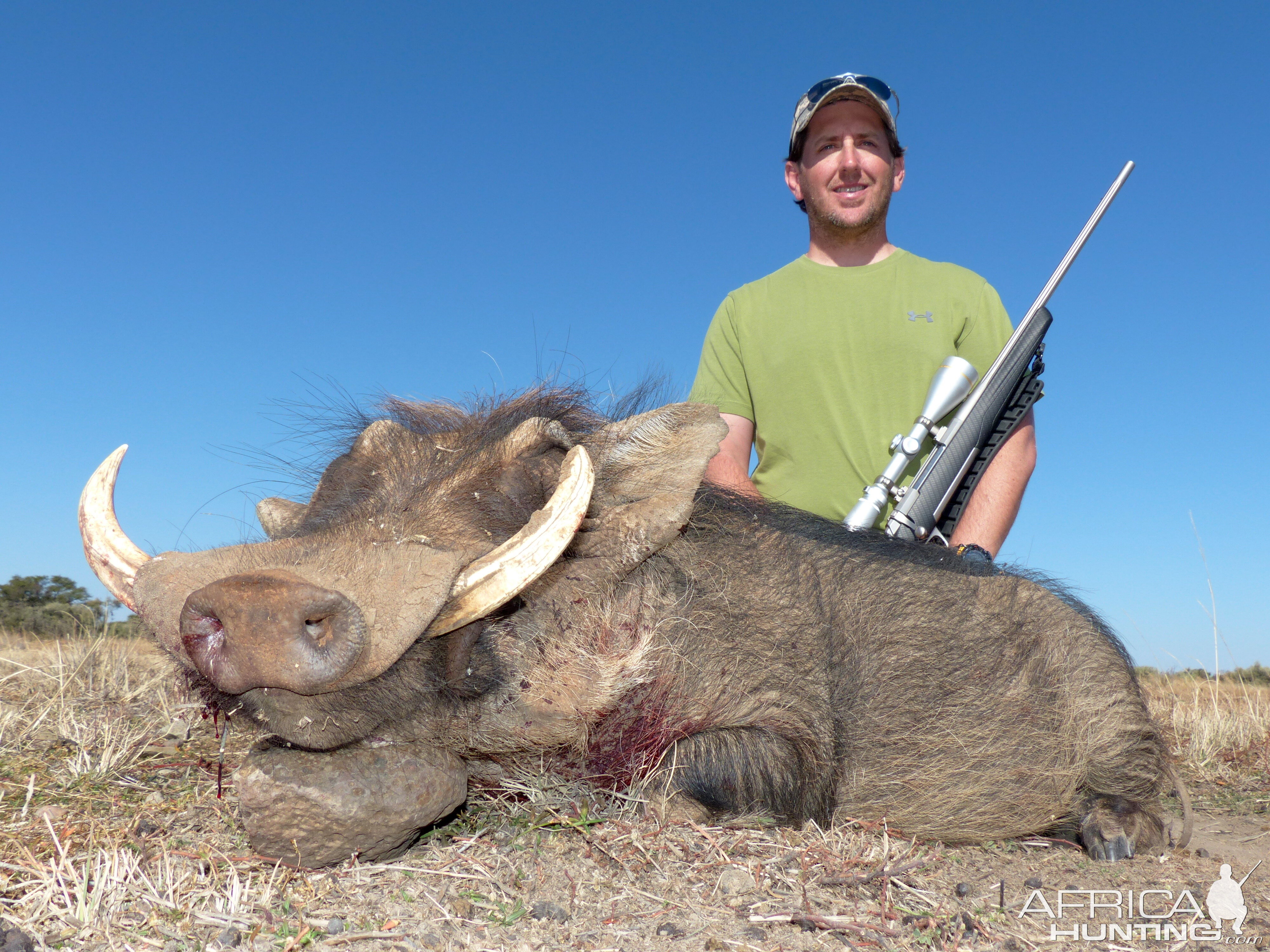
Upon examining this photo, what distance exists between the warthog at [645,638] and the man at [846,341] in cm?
112

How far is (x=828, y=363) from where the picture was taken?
470 centimetres

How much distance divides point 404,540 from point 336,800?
0.60 m

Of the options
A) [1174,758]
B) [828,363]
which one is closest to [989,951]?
[1174,758]

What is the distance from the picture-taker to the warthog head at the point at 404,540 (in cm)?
196

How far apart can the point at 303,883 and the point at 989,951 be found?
152 cm

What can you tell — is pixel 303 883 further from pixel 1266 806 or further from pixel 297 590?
pixel 1266 806

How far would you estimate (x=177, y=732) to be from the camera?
140 inches

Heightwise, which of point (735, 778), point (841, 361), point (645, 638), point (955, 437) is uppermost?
point (841, 361)

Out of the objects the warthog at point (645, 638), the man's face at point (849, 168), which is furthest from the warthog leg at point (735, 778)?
the man's face at point (849, 168)

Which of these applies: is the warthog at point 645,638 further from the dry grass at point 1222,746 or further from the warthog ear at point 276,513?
the dry grass at point 1222,746

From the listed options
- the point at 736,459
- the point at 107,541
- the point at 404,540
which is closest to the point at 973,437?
the point at 736,459

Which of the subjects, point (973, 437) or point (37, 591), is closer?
point (973, 437)

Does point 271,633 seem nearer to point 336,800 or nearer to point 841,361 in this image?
point 336,800

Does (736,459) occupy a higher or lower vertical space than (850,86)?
lower
